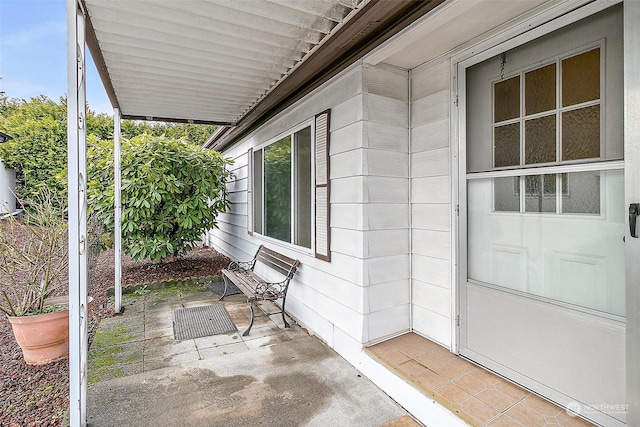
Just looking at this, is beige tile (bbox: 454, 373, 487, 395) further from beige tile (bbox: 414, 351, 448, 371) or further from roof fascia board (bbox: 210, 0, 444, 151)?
roof fascia board (bbox: 210, 0, 444, 151)

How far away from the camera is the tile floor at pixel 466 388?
190cm

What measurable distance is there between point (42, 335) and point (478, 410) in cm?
345

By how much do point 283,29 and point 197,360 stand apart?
2.84m

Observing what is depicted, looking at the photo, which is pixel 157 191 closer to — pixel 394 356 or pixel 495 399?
pixel 394 356

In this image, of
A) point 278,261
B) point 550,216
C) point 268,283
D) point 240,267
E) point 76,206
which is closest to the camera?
point 76,206

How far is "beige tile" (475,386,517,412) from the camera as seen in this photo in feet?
6.60

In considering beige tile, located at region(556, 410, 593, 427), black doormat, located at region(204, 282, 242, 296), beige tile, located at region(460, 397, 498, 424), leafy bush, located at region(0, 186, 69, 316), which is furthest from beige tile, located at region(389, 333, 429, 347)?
leafy bush, located at region(0, 186, 69, 316)

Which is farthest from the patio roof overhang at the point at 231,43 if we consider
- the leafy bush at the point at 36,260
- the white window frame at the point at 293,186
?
the leafy bush at the point at 36,260

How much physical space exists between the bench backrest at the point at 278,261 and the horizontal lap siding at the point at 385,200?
47.2 inches

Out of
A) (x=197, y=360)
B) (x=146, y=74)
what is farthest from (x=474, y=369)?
(x=146, y=74)

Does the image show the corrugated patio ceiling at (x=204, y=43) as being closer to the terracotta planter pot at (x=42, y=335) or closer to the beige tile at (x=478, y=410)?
the terracotta planter pot at (x=42, y=335)

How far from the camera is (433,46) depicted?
101 inches

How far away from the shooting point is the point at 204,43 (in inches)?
107

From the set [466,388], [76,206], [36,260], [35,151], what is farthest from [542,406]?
[35,151]
